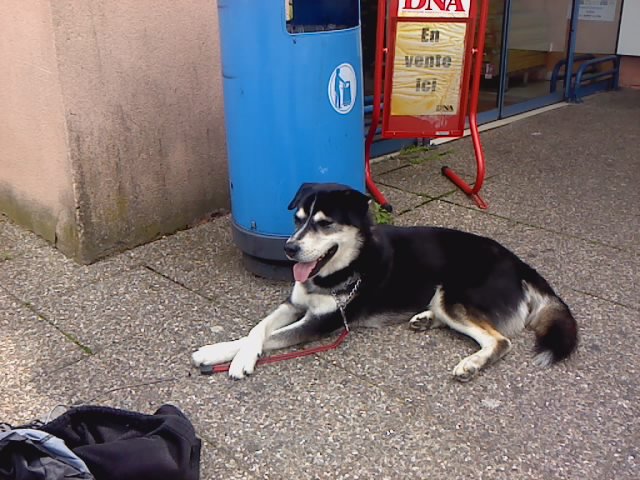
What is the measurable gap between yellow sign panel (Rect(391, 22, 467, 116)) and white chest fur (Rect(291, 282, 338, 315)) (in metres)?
2.10

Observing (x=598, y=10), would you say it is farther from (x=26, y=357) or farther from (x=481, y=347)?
(x=26, y=357)

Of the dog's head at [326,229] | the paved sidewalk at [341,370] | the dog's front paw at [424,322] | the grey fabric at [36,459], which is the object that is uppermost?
the dog's head at [326,229]

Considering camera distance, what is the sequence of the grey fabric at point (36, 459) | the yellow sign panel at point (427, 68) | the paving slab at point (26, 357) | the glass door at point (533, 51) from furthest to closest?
the glass door at point (533, 51), the yellow sign panel at point (427, 68), the paving slab at point (26, 357), the grey fabric at point (36, 459)

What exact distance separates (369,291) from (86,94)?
190 centimetres

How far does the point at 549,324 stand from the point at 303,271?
3.64 feet

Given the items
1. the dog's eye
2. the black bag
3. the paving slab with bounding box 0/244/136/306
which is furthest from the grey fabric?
the paving slab with bounding box 0/244/136/306

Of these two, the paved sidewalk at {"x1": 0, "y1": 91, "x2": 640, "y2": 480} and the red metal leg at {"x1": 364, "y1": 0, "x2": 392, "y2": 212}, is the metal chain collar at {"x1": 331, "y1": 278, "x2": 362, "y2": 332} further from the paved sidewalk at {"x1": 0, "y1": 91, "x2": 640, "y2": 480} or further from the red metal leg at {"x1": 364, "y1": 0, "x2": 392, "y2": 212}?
the red metal leg at {"x1": 364, "y1": 0, "x2": 392, "y2": 212}

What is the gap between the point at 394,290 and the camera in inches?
124

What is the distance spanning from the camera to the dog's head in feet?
9.42

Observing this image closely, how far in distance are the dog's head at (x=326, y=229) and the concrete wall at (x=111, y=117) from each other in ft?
4.59

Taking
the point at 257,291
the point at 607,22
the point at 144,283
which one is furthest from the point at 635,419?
the point at 607,22

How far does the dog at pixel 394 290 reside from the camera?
114 inches

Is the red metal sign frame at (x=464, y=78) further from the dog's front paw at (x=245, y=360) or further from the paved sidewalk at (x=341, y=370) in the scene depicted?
the dog's front paw at (x=245, y=360)

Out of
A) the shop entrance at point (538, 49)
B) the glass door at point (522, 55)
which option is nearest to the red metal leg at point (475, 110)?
the shop entrance at point (538, 49)
